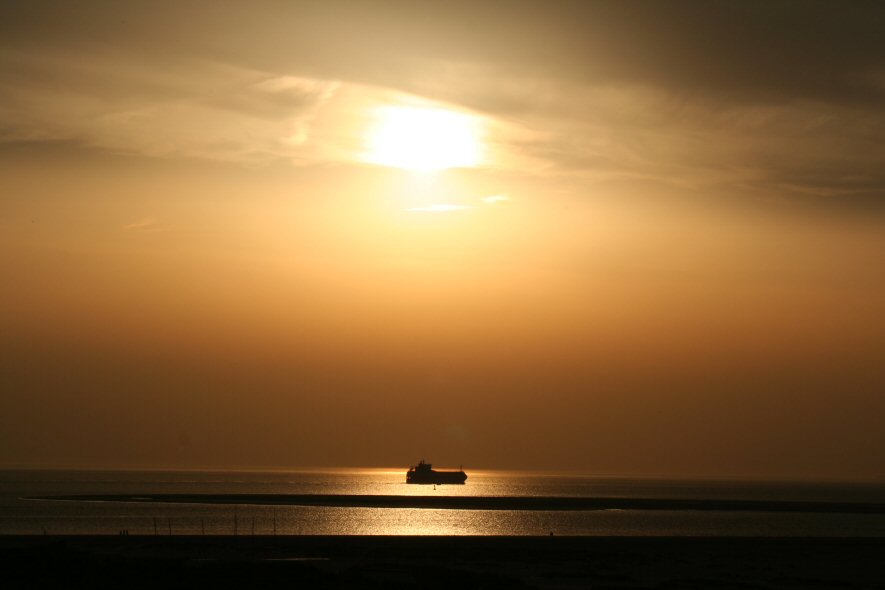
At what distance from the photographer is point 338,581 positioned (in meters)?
43.2

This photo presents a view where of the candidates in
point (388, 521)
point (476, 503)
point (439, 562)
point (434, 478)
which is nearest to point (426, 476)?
point (434, 478)

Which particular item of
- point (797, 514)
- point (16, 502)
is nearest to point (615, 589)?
point (797, 514)

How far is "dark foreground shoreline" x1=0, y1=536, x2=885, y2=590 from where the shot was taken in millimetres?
43562

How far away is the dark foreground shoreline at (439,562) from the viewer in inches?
1715

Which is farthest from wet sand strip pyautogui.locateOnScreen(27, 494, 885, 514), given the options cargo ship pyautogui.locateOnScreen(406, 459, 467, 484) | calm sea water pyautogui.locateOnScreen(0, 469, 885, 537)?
cargo ship pyautogui.locateOnScreen(406, 459, 467, 484)

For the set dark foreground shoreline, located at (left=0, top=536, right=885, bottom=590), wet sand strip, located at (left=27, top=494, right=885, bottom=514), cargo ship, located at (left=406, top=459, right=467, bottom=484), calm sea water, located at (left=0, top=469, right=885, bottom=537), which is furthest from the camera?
cargo ship, located at (left=406, top=459, right=467, bottom=484)

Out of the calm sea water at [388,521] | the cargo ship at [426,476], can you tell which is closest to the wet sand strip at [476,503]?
the calm sea water at [388,521]

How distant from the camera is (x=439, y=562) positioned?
54.1 m

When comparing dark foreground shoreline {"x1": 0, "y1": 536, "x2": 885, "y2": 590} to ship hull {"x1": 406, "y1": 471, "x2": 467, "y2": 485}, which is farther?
ship hull {"x1": 406, "y1": 471, "x2": 467, "y2": 485}

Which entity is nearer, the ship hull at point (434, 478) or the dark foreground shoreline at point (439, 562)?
the dark foreground shoreline at point (439, 562)

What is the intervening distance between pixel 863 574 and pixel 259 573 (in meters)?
30.9

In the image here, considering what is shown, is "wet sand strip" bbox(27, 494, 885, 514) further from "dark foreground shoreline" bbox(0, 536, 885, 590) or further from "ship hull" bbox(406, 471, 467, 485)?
"dark foreground shoreline" bbox(0, 536, 885, 590)

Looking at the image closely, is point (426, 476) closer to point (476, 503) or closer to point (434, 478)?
point (434, 478)

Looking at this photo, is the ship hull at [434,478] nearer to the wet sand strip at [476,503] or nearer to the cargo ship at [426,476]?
the cargo ship at [426,476]
